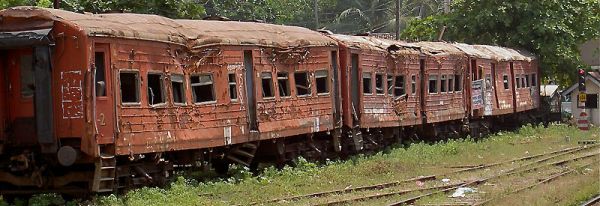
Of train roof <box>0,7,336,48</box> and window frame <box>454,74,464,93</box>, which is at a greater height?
train roof <box>0,7,336,48</box>

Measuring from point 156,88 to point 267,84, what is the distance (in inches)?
155

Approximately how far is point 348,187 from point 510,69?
65.6 ft

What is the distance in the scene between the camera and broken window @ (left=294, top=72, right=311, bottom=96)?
19.9 metres

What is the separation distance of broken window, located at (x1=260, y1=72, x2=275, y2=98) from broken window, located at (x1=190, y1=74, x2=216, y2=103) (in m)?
1.96

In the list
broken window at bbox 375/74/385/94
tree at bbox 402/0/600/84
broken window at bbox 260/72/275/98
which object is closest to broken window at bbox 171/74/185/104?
broken window at bbox 260/72/275/98

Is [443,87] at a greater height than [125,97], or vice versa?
[125,97]

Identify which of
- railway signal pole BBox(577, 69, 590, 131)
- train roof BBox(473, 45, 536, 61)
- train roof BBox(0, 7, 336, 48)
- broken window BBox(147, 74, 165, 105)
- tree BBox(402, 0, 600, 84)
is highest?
tree BBox(402, 0, 600, 84)

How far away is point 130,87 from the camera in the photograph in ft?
47.4

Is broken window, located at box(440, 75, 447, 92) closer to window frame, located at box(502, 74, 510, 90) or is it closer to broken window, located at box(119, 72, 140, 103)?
window frame, located at box(502, 74, 510, 90)

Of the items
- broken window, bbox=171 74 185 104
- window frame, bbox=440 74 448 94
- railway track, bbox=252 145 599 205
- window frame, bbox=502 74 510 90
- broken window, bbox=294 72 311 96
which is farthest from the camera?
window frame, bbox=502 74 510 90

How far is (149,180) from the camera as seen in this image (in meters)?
15.1

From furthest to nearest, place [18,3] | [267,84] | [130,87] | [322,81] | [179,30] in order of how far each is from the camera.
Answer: [18,3]
[322,81]
[267,84]
[179,30]
[130,87]

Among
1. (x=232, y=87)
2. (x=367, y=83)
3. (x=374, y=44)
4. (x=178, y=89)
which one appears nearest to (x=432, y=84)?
(x=374, y=44)

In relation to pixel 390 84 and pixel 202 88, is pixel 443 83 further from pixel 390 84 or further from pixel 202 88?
pixel 202 88
